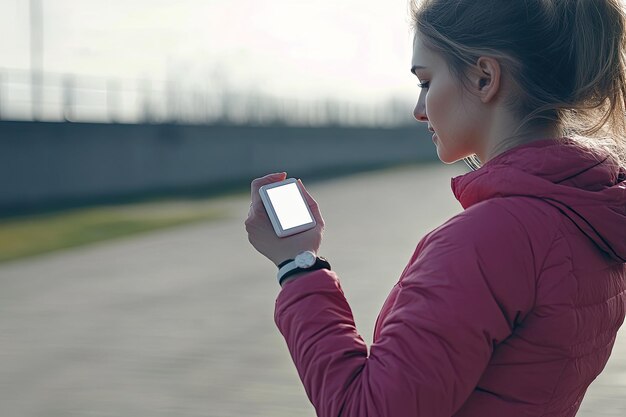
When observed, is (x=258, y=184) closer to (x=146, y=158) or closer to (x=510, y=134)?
(x=510, y=134)

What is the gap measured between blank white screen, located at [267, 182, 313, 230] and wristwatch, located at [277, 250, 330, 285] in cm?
8

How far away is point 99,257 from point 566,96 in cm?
1156

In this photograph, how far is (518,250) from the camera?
5.03 feet

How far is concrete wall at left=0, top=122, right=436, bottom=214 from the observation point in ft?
69.8

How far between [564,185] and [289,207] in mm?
492

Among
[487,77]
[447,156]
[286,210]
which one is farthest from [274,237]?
[487,77]

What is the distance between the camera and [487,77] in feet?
5.54

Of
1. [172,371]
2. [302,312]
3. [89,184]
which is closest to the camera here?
[302,312]

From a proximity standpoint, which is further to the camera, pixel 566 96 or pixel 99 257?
pixel 99 257

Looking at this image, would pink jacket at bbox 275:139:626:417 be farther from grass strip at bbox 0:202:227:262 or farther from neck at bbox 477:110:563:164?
grass strip at bbox 0:202:227:262

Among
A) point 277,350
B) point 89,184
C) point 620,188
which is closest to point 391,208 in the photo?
point 89,184

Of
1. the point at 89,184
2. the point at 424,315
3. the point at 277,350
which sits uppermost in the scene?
the point at 424,315

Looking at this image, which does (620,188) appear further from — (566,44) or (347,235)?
(347,235)

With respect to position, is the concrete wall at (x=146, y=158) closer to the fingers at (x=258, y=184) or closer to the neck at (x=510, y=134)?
the fingers at (x=258, y=184)
